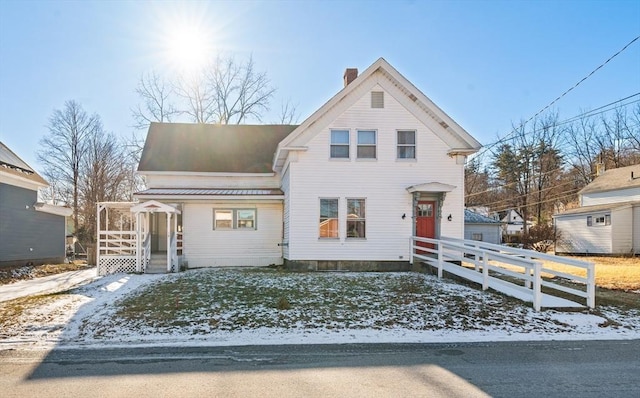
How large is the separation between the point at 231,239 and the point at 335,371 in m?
12.8

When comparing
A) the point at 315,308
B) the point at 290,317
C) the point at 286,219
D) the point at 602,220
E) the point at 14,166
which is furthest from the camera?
the point at 602,220

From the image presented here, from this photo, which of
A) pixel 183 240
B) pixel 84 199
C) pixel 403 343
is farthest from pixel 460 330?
pixel 84 199

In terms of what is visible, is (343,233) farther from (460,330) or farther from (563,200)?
(563,200)

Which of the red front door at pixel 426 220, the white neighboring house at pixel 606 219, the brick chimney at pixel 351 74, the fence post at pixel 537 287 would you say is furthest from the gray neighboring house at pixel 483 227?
the fence post at pixel 537 287

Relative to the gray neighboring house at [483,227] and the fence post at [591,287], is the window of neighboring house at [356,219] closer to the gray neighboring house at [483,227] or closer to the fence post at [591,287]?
the fence post at [591,287]

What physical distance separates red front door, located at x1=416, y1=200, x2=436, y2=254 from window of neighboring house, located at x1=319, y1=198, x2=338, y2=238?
313 cm

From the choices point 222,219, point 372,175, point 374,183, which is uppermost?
point 372,175

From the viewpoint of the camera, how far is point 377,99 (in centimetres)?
1527

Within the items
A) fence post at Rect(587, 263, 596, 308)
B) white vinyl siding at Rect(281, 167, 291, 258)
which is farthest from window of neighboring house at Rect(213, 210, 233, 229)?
fence post at Rect(587, 263, 596, 308)

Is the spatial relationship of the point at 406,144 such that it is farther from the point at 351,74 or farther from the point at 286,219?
the point at 286,219

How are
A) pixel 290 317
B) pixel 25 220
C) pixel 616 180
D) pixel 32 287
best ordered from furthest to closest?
pixel 616 180, pixel 25 220, pixel 32 287, pixel 290 317

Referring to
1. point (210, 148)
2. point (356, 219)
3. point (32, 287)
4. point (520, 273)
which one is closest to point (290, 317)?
point (520, 273)

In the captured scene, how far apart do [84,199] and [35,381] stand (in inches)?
1413

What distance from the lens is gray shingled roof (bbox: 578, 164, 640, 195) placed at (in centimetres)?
2920
